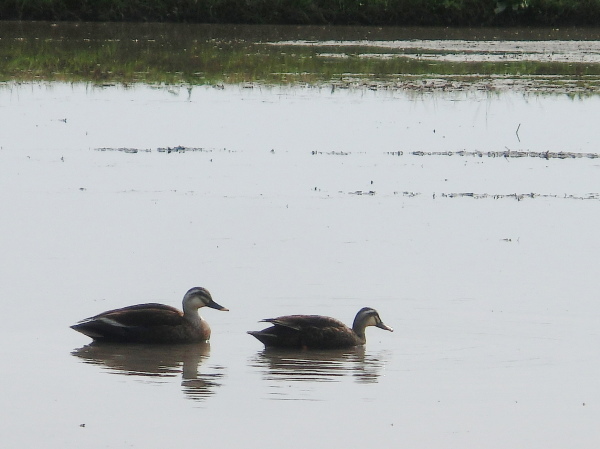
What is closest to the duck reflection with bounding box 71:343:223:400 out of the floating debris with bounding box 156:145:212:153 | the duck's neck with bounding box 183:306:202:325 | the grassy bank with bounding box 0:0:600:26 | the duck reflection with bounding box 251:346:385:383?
the duck's neck with bounding box 183:306:202:325

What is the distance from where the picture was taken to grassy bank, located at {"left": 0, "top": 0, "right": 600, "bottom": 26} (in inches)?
1326

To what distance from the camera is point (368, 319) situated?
314 inches

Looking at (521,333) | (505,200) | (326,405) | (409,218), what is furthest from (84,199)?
(326,405)

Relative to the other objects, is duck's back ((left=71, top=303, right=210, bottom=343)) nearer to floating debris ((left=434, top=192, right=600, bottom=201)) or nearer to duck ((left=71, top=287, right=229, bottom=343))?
duck ((left=71, top=287, right=229, bottom=343))

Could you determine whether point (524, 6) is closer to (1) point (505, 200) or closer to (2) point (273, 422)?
(1) point (505, 200)

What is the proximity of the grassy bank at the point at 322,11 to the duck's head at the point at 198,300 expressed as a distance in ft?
85.9

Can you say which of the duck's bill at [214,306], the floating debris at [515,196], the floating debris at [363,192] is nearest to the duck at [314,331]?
the duck's bill at [214,306]

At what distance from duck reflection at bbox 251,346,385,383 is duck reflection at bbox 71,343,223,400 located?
314 millimetres

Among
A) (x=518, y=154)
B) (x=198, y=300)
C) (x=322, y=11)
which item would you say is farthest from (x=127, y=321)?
(x=322, y=11)

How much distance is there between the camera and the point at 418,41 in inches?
1209

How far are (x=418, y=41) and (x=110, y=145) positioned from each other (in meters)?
16.9

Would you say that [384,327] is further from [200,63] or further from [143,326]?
[200,63]

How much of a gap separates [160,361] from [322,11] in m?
27.7

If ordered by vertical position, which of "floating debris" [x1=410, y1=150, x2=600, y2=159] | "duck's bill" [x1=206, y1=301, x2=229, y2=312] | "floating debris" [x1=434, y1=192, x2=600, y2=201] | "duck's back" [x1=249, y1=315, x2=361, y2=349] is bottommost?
"duck's back" [x1=249, y1=315, x2=361, y2=349]
